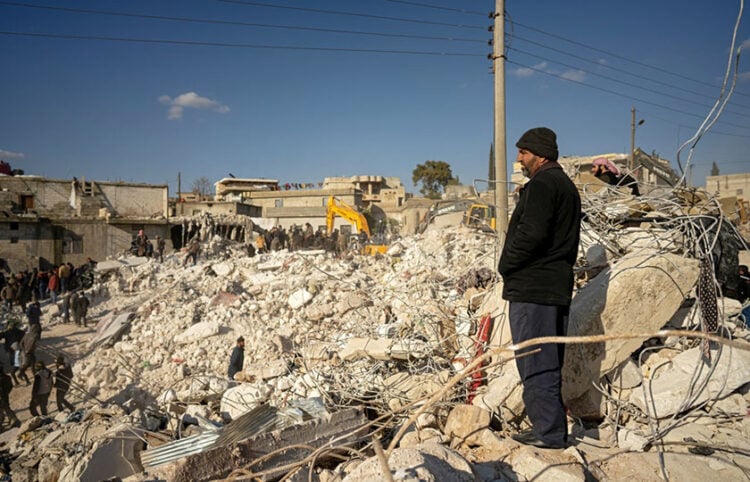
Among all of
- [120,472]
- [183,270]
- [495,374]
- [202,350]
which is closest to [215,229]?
[183,270]

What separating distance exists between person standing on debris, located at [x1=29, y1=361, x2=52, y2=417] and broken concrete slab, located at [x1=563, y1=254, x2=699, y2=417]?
8344 mm

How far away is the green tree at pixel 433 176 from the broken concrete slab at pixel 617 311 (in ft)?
137

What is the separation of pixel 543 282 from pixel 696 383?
1.40 metres

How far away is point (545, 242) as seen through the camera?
2123mm

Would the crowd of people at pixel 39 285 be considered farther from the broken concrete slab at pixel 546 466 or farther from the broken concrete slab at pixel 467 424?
the broken concrete slab at pixel 546 466

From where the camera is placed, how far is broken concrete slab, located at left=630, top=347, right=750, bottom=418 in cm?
251

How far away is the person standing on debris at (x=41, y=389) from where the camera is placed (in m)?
6.92

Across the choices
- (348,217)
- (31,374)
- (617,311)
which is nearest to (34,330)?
(31,374)

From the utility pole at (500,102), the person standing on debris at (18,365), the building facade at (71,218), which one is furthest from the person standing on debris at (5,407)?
the building facade at (71,218)

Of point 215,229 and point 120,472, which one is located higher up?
point 215,229

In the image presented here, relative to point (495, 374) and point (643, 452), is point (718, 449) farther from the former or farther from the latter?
point (495, 374)

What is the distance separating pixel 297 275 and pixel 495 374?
9447 mm

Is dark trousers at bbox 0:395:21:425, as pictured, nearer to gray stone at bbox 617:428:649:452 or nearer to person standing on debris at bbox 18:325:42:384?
person standing on debris at bbox 18:325:42:384

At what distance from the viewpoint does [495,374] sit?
2.82 meters
